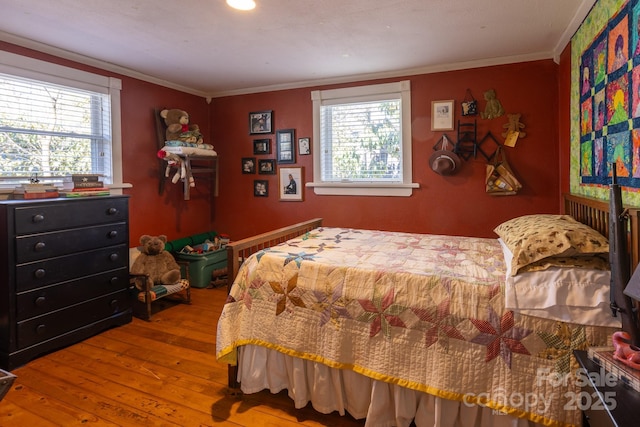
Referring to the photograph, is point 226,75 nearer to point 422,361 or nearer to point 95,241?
point 95,241

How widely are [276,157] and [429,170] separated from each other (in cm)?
174

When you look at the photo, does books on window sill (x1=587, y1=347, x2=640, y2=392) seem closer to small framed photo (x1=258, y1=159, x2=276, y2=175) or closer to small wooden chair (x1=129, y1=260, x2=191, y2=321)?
small wooden chair (x1=129, y1=260, x2=191, y2=321)

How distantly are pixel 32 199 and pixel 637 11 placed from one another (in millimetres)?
3642

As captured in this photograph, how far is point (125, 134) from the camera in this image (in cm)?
362

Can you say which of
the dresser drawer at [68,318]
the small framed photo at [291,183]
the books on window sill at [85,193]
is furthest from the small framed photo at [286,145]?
the dresser drawer at [68,318]

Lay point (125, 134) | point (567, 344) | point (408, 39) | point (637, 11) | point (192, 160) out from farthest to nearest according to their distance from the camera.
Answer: point (192, 160), point (125, 134), point (408, 39), point (637, 11), point (567, 344)

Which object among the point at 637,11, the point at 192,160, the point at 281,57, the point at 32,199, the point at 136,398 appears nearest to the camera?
the point at 637,11

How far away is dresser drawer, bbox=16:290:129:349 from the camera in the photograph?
242cm

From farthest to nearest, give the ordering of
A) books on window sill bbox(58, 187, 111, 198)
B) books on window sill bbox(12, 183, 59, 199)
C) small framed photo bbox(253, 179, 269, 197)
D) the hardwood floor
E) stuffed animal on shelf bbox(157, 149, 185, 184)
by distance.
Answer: small framed photo bbox(253, 179, 269, 197)
stuffed animal on shelf bbox(157, 149, 185, 184)
books on window sill bbox(58, 187, 111, 198)
books on window sill bbox(12, 183, 59, 199)
the hardwood floor

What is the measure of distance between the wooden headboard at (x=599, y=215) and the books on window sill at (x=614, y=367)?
0.41 meters

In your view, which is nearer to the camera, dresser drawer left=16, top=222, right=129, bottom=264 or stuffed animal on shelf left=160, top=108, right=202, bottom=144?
dresser drawer left=16, top=222, right=129, bottom=264

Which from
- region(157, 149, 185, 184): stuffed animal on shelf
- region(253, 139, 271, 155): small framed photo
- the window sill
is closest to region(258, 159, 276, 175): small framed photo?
region(253, 139, 271, 155): small framed photo

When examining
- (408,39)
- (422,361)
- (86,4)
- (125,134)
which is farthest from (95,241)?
(408,39)

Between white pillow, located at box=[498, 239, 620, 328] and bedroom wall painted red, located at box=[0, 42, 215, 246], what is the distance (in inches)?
136
